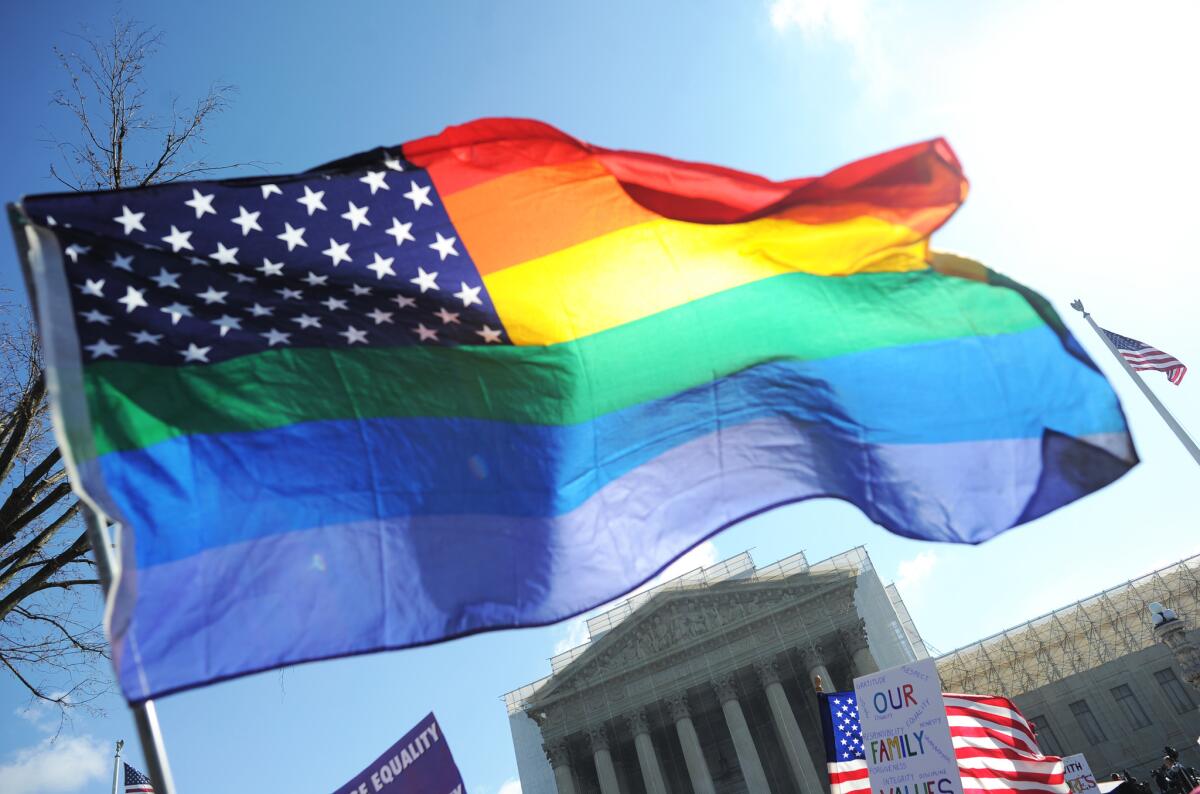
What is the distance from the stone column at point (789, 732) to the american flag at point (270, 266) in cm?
3599

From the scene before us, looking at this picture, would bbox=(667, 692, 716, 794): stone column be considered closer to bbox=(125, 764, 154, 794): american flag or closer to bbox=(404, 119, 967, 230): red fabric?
bbox=(125, 764, 154, 794): american flag

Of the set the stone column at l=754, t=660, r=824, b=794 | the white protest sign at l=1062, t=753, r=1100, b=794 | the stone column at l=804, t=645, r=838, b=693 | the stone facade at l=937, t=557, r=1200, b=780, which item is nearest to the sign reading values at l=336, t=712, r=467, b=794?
the white protest sign at l=1062, t=753, r=1100, b=794

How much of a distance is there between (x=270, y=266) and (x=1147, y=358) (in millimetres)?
19058

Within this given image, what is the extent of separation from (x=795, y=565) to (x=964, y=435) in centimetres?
4298

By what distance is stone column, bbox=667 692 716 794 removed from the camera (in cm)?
3659

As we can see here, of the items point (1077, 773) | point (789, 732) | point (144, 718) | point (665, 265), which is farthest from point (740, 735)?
point (144, 718)

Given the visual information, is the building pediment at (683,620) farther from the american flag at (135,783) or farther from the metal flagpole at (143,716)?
the metal flagpole at (143,716)

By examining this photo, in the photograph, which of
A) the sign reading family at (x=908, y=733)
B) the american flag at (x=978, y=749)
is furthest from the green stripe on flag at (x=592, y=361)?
the american flag at (x=978, y=749)

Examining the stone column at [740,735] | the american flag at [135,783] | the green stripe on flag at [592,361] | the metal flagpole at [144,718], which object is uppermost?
the stone column at [740,735]

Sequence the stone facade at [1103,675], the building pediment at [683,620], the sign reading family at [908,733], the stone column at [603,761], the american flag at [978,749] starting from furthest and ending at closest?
the stone facade at [1103,675]
the building pediment at [683,620]
the stone column at [603,761]
the american flag at [978,749]
the sign reading family at [908,733]

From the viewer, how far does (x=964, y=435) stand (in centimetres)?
459

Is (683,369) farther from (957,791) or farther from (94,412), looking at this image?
(957,791)

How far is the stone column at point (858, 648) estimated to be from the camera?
37125 millimetres

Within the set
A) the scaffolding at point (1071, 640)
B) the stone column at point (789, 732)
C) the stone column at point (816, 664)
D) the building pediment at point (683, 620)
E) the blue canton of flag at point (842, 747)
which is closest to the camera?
the blue canton of flag at point (842, 747)
